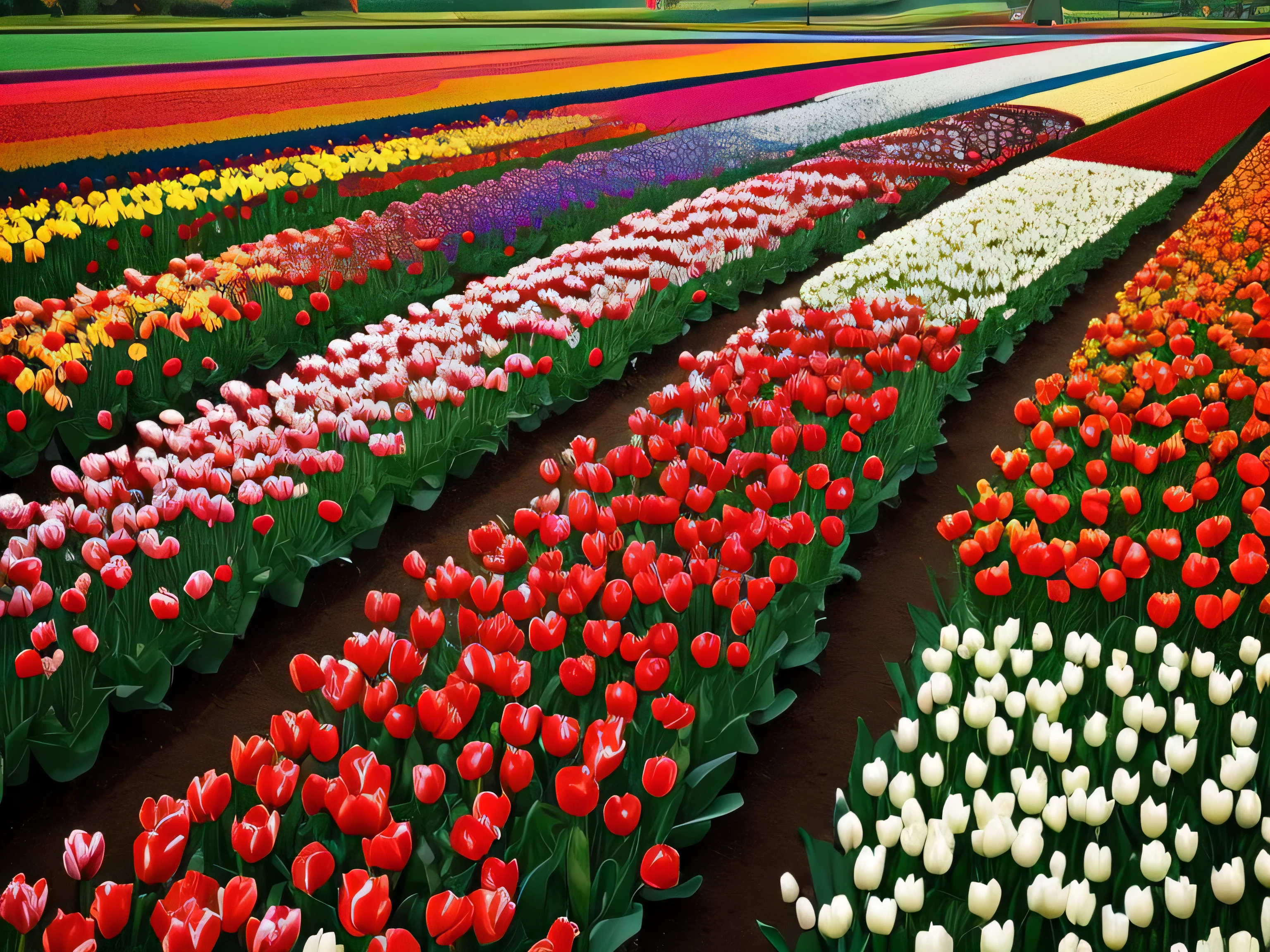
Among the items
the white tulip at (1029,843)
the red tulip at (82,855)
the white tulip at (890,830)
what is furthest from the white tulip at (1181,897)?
the red tulip at (82,855)

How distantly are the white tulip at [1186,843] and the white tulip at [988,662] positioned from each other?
1.85 feet

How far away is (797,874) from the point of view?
2283 millimetres

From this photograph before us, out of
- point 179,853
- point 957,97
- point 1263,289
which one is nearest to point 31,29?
point 179,853

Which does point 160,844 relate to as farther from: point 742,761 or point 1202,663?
point 1202,663

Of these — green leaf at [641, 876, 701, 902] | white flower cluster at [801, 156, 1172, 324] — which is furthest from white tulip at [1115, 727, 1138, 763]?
white flower cluster at [801, 156, 1172, 324]

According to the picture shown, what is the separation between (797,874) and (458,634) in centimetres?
106

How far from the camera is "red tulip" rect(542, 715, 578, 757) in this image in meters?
1.96

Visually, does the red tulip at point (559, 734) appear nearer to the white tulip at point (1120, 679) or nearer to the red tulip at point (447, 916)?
the red tulip at point (447, 916)

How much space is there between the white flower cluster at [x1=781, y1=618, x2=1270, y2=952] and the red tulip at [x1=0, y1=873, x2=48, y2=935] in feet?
4.33

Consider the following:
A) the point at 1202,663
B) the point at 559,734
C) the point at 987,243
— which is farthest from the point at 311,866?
the point at 987,243

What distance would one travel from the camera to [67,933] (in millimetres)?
1457

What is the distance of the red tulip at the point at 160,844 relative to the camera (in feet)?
5.32

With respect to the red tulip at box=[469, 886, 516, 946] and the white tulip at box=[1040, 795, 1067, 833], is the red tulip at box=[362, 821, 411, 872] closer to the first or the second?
the red tulip at box=[469, 886, 516, 946]

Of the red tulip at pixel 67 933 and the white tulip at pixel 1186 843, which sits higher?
the red tulip at pixel 67 933
